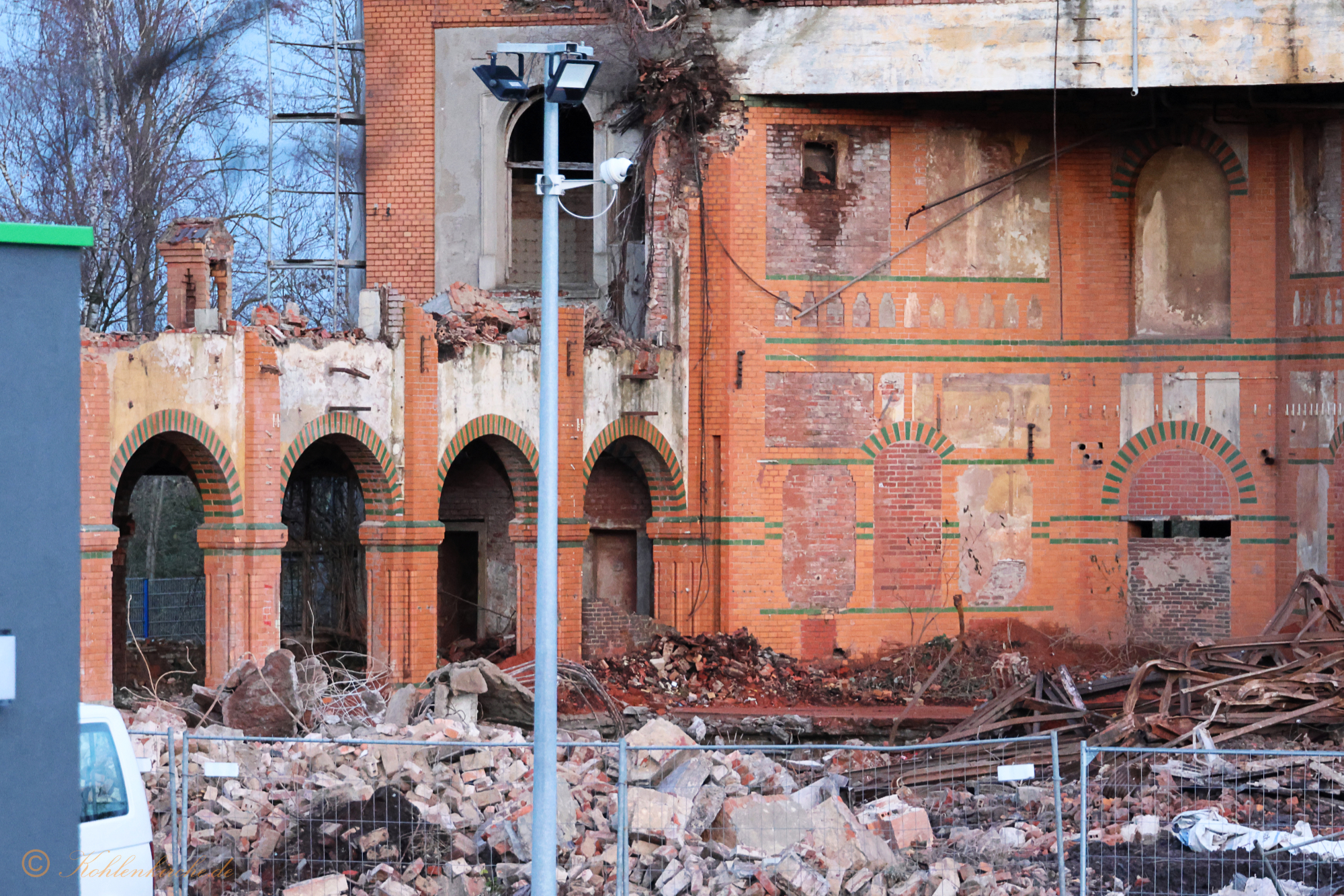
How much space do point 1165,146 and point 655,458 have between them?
326 inches

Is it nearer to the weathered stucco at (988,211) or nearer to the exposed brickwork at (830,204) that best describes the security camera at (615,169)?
the exposed brickwork at (830,204)

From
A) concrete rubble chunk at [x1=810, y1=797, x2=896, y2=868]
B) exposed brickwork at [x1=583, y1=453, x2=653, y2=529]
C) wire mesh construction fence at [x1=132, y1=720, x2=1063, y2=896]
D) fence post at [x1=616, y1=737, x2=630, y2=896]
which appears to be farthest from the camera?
exposed brickwork at [x1=583, y1=453, x2=653, y2=529]

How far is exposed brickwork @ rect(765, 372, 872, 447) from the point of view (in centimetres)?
2145

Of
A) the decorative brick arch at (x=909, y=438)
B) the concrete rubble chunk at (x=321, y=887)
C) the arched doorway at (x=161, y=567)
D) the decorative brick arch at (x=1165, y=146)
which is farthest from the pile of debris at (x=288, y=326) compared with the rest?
the decorative brick arch at (x=1165, y=146)

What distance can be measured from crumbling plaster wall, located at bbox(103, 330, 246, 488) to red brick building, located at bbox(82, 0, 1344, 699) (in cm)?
349

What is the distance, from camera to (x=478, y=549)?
23.4 m

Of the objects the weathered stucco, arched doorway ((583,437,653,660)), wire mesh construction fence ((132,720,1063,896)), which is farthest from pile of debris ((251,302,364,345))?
the weathered stucco

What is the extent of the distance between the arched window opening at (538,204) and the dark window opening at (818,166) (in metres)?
3.63

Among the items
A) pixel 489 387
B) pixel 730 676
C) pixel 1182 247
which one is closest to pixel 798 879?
pixel 730 676

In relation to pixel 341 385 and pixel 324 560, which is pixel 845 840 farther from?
pixel 324 560

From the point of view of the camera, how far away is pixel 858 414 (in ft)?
70.8

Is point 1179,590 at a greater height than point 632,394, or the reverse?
point 632,394

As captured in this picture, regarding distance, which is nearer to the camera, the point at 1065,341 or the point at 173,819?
the point at 173,819

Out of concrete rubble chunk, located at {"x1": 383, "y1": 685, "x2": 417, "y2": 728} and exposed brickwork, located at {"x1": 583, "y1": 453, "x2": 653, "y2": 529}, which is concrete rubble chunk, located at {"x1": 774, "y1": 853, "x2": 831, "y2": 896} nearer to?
concrete rubble chunk, located at {"x1": 383, "y1": 685, "x2": 417, "y2": 728}
